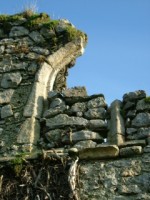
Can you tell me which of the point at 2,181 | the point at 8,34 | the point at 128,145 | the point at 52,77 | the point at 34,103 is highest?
the point at 8,34

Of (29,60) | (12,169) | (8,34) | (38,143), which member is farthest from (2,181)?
(8,34)

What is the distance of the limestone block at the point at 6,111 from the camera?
19.8 ft

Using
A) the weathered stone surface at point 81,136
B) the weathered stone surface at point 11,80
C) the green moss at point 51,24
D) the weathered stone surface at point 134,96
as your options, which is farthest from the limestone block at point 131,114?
the green moss at point 51,24

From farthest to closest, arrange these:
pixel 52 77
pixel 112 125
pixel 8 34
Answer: pixel 8 34
pixel 52 77
pixel 112 125

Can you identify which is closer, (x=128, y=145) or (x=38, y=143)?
(x=128, y=145)

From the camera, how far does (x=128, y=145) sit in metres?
5.24

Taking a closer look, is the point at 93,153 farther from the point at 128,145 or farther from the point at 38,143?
the point at 38,143

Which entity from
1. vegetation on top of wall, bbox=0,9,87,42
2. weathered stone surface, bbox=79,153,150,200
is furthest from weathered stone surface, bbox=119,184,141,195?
vegetation on top of wall, bbox=0,9,87,42

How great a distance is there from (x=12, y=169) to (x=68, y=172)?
71 centimetres

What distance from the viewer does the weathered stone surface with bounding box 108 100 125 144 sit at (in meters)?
5.37

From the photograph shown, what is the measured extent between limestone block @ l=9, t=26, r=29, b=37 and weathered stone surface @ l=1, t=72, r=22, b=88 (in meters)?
0.77

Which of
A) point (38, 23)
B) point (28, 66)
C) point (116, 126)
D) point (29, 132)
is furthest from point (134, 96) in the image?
point (38, 23)

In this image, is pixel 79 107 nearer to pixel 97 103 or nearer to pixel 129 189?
pixel 97 103

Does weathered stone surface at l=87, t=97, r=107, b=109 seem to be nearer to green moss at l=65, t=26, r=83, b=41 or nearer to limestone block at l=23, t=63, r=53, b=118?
limestone block at l=23, t=63, r=53, b=118
